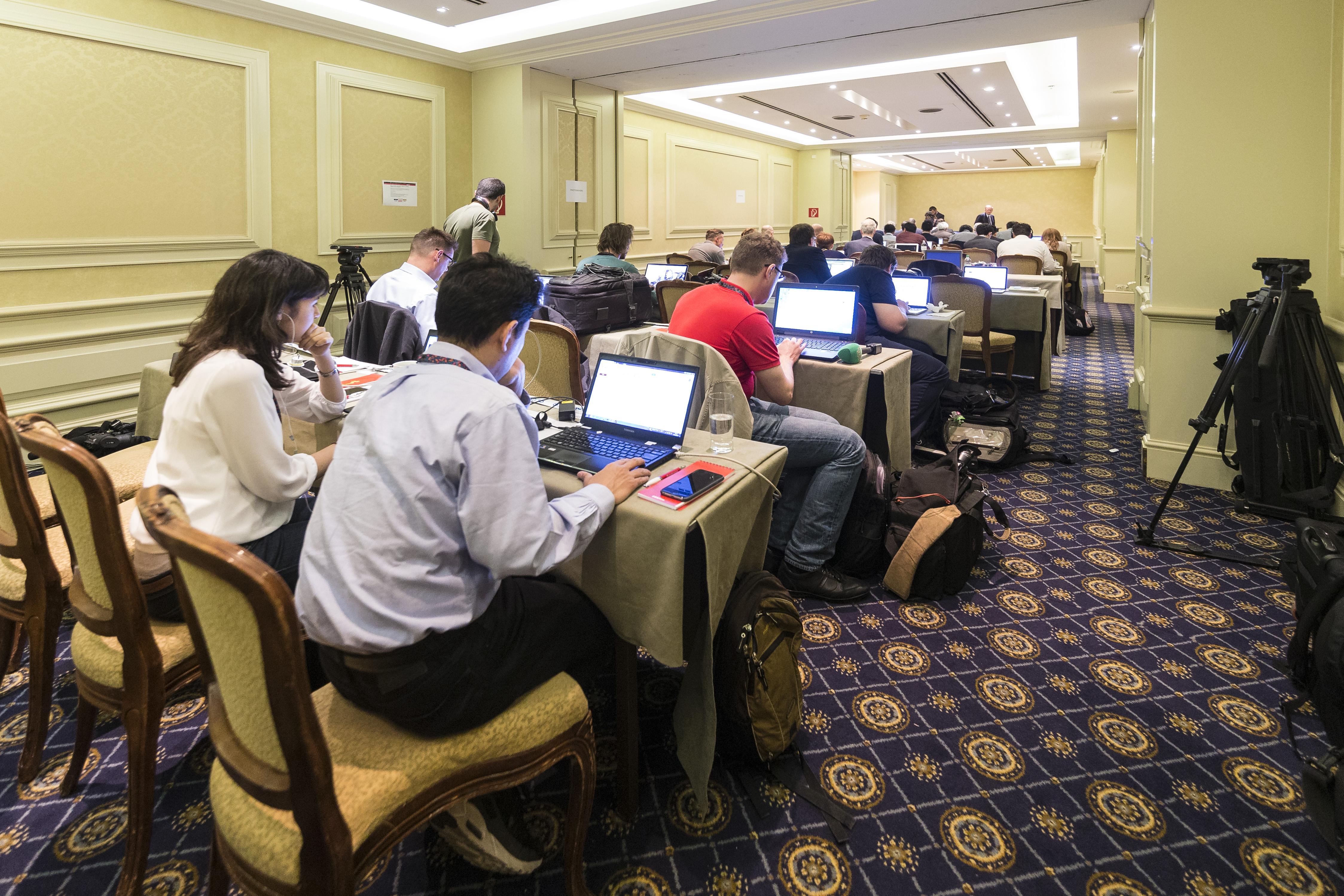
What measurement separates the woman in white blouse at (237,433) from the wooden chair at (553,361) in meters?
1.17

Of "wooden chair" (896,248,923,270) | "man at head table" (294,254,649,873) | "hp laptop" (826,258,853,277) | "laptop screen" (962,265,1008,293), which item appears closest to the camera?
"man at head table" (294,254,649,873)

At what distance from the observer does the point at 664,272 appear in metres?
7.37

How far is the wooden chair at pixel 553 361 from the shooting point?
3.02 m

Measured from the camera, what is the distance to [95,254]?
173 inches

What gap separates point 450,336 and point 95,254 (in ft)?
13.7

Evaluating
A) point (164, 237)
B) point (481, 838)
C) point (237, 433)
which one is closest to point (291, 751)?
point (481, 838)

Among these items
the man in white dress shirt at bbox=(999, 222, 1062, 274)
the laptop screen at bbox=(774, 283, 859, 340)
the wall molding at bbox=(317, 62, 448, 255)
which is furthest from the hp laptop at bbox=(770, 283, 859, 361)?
the man in white dress shirt at bbox=(999, 222, 1062, 274)

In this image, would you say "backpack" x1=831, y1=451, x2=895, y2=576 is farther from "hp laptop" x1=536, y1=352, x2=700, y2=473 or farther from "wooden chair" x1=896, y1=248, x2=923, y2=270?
"wooden chair" x1=896, y1=248, x2=923, y2=270

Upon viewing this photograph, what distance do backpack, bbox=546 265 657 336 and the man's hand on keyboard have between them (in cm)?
239

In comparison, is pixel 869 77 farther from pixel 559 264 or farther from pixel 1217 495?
pixel 1217 495

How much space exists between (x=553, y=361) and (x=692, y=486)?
1.50 m

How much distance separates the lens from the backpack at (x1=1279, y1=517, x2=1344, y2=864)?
1.72 metres

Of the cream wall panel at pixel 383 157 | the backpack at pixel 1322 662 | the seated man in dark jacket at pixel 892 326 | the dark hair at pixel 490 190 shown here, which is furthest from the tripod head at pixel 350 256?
the backpack at pixel 1322 662

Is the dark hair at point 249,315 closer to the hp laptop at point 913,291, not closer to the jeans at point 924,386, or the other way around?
the jeans at point 924,386
